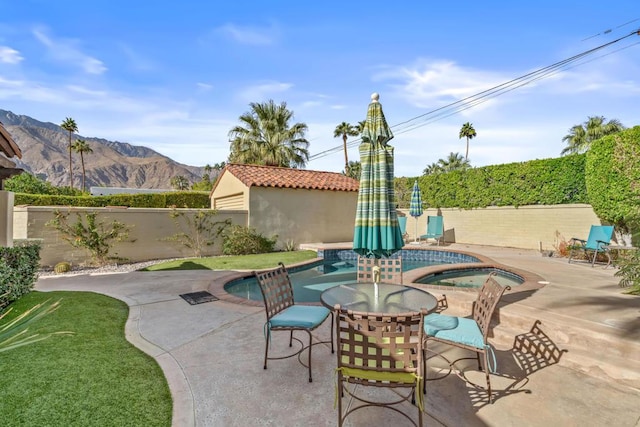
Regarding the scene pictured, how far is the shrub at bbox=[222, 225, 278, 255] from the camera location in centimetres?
1334

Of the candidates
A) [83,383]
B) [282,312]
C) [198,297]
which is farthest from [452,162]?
[83,383]

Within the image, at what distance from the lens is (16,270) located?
5.64 m

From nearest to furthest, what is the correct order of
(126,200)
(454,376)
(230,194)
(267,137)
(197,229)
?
(454,376)
(197,229)
(230,194)
(126,200)
(267,137)

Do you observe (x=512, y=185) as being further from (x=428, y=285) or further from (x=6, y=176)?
(x=6, y=176)

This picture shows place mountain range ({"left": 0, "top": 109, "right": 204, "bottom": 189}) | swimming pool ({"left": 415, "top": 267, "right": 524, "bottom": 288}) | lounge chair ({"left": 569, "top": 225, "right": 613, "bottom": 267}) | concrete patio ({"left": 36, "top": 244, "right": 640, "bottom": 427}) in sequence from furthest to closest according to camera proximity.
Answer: mountain range ({"left": 0, "top": 109, "right": 204, "bottom": 189}) < lounge chair ({"left": 569, "top": 225, "right": 613, "bottom": 267}) < swimming pool ({"left": 415, "top": 267, "right": 524, "bottom": 288}) < concrete patio ({"left": 36, "top": 244, "right": 640, "bottom": 427})

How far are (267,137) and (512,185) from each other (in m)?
18.9

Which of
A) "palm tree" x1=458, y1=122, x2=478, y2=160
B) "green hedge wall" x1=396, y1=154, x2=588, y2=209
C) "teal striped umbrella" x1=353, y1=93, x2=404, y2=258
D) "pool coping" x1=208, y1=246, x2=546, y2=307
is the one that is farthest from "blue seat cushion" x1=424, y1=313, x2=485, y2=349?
"palm tree" x1=458, y1=122, x2=478, y2=160

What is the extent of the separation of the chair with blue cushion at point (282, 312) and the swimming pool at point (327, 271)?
288cm

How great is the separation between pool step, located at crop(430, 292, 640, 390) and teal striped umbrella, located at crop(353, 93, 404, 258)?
206 cm

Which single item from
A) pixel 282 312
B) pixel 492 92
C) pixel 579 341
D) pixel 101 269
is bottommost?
pixel 101 269

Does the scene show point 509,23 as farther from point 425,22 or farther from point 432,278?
point 432,278

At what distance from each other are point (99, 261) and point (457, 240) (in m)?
16.9

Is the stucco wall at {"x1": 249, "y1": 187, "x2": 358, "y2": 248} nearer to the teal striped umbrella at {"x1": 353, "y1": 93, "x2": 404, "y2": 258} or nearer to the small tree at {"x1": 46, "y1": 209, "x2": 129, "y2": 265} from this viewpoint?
the small tree at {"x1": 46, "y1": 209, "x2": 129, "y2": 265}

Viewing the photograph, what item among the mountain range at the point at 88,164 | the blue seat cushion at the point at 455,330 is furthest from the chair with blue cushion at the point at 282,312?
the mountain range at the point at 88,164
